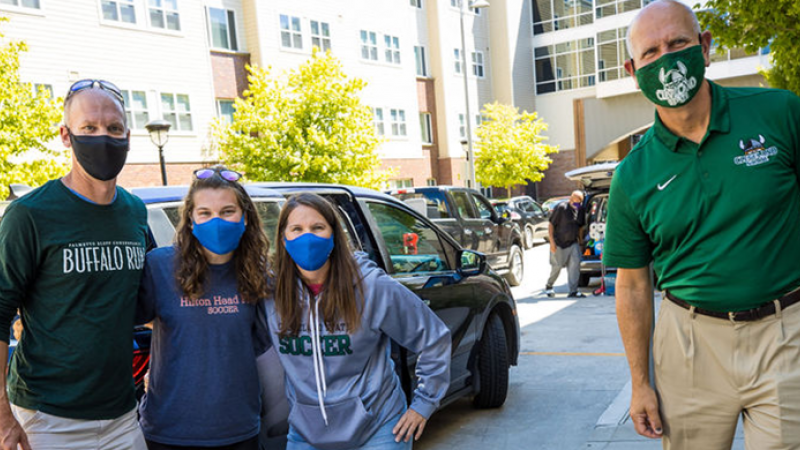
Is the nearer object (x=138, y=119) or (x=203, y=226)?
(x=203, y=226)

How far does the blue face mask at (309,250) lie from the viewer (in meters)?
2.72

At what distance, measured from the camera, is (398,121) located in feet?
104

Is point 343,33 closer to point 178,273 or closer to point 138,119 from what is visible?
point 138,119

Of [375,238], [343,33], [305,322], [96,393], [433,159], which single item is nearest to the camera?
[96,393]

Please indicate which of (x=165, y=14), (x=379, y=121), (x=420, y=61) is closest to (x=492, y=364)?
(x=165, y=14)

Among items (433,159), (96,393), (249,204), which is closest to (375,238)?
(249,204)

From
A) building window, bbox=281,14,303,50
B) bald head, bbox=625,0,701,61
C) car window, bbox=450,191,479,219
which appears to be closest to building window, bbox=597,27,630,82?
building window, bbox=281,14,303,50

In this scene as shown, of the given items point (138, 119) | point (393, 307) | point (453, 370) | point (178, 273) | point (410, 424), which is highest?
point (138, 119)

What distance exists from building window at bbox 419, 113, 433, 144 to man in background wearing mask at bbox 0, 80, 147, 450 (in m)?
32.2

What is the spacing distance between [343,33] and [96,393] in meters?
27.2

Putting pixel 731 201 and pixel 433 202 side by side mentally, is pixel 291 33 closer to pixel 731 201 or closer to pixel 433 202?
pixel 433 202

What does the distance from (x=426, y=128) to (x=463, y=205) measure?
21.9 m

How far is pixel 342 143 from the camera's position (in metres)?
21.5

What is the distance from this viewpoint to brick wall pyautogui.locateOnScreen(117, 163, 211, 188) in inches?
802
